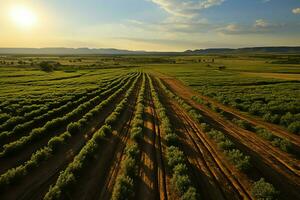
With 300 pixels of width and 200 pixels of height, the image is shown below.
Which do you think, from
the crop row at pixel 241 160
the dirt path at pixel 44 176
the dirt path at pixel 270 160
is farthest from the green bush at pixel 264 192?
the dirt path at pixel 44 176

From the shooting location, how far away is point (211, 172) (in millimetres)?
11867

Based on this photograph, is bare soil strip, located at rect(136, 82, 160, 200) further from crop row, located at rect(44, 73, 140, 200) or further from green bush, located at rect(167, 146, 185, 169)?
crop row, located at rect(44, 73, 140, 200)

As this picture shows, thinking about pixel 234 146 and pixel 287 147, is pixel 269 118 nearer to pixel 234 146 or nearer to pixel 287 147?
pixel 287 147

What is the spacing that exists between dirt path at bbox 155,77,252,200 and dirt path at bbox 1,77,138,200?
7.19 m

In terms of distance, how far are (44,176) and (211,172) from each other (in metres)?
8.64

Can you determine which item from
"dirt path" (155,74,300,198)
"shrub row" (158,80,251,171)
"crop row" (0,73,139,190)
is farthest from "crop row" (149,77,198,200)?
"crop row" (0,73,139,190)

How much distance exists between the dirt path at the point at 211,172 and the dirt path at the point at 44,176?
23.6 feet

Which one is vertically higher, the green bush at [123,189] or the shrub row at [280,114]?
the green bush at [123,189]

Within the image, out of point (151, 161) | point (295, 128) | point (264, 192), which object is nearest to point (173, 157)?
point (151, 161)

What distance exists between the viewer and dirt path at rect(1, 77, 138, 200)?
10142 millimetres

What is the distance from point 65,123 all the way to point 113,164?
10.4 m

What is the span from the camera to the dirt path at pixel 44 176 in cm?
1014

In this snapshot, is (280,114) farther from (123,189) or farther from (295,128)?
(123,189)

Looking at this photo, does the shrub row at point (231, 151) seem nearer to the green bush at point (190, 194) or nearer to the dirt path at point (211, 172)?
the dirt path at point (211, 172)
